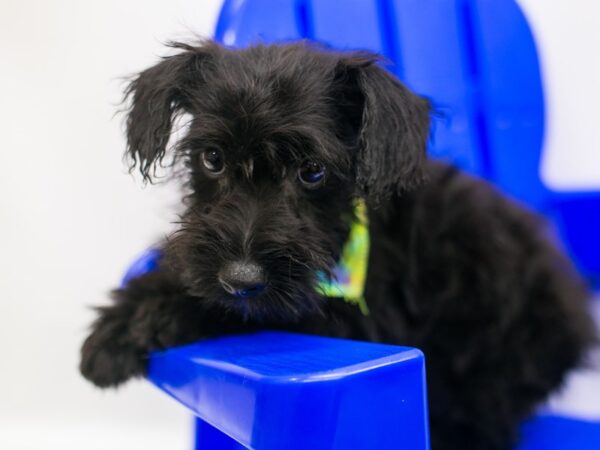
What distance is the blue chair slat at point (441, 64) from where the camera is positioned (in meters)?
2.13

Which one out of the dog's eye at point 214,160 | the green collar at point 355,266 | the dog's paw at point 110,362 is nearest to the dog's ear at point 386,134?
the green collar at point 355,266

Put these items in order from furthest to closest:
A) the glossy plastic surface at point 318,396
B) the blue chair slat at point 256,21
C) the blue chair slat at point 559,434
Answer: the blue chair slat at point 256,21 → the blue chair slat at point 559,434 → the glossy plastic surface at point 318,396

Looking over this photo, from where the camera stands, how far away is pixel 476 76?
7.15 feet

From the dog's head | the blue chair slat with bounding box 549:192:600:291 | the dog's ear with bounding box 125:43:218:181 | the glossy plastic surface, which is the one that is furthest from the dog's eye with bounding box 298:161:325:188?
the blue chair slat with bounding box 549:192:600:291

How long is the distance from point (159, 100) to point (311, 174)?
14.9 inches

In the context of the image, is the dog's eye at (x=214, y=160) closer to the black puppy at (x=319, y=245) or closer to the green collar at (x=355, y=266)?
the black puppy at (x=319, y=245)

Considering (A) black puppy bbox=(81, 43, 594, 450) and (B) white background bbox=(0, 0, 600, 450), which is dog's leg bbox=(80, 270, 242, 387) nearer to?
(A) black puppy bbox=(81, 43, 594, 450)

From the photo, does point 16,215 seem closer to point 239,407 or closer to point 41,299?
point 41,299

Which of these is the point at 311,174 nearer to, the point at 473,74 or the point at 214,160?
the point at 214,160

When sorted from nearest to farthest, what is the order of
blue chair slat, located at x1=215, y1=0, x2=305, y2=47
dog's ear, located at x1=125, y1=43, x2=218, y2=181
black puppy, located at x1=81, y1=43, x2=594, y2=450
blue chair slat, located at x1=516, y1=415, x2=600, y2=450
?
black puppy, located at x1=81, y1=43, x2=594, y2=450, dog's ear, located at x1=125, y1=43, x2=218, y2=181, blue chair slat, located at x1=516, y1=415, x2=600, y2=450, blue chair slat, located at x1=215, y1=0, x2=305, y2=47

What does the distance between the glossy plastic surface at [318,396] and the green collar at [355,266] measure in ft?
1.37

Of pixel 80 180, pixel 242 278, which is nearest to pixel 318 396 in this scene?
pixel 242 278

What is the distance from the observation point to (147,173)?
143 centimetres

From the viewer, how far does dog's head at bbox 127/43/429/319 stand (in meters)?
1.26
